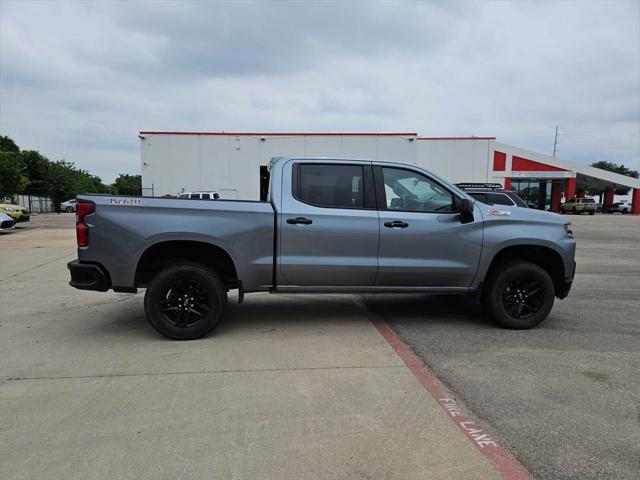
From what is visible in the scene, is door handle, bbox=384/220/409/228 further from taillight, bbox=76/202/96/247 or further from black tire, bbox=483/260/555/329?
taillight, bbox=76/202/96/247

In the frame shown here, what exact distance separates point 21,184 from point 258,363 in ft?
133

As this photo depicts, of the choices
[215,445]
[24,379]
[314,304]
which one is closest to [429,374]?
[215,445]

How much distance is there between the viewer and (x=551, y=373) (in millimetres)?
4004

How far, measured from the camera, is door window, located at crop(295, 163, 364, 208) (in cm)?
504

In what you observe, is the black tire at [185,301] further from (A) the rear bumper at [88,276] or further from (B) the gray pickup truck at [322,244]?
(A) the rear bumper at [88,276]

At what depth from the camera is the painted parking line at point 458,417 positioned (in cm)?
264

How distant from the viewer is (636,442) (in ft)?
9.54

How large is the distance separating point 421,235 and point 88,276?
11.7 feet

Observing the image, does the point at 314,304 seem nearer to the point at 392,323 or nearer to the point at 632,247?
the point at 392,323

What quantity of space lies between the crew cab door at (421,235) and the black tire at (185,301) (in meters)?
1.84

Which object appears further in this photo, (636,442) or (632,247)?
(632,247)

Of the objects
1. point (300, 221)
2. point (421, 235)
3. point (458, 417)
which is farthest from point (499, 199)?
point (458, 417)

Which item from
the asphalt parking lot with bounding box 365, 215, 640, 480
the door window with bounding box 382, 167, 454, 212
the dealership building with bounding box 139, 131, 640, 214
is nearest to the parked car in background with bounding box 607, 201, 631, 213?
the dealership building with bounding box 139, 131, 640, 214

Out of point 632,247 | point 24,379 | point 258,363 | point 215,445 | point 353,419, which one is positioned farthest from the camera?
point 632,247
